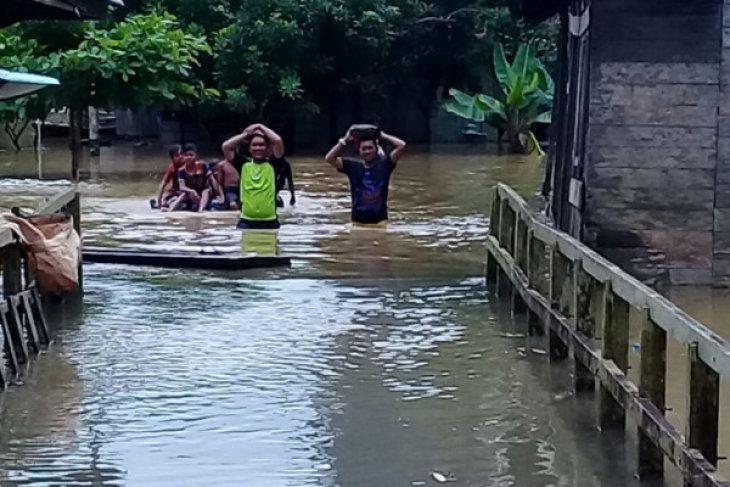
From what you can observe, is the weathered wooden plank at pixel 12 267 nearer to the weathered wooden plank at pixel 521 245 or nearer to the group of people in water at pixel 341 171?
the weathered wooden plank at pixel 521 245

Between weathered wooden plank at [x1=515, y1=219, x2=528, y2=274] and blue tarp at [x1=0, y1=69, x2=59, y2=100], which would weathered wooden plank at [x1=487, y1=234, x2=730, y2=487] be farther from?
blue tarp at [x1=0, y1=69, x2=59, y2=100]

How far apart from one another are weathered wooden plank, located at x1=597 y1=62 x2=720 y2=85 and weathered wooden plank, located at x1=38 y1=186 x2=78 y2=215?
448cm

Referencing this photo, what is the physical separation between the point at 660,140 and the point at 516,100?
2190cm

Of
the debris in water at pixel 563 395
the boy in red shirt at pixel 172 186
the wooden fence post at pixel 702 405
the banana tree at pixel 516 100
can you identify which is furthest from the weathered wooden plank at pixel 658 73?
the banana tree at pixel 516 100

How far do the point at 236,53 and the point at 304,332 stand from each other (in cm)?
2418

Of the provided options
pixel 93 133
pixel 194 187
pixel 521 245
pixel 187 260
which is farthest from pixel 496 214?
pixel 93 133

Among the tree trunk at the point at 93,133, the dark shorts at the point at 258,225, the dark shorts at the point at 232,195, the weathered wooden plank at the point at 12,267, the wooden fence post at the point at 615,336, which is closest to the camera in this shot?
the wooden fence post at the point at 615,336

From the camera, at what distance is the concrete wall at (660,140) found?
1126 centimetres

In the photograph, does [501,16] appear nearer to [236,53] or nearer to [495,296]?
[236,53]

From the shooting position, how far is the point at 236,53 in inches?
1304

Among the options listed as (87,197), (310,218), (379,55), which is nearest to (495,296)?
(310,218)

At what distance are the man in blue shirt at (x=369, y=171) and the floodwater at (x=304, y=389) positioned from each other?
90.7 inches

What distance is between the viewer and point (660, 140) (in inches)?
448

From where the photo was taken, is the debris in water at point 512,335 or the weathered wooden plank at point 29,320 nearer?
the weathered wooden plank at point 29,320
